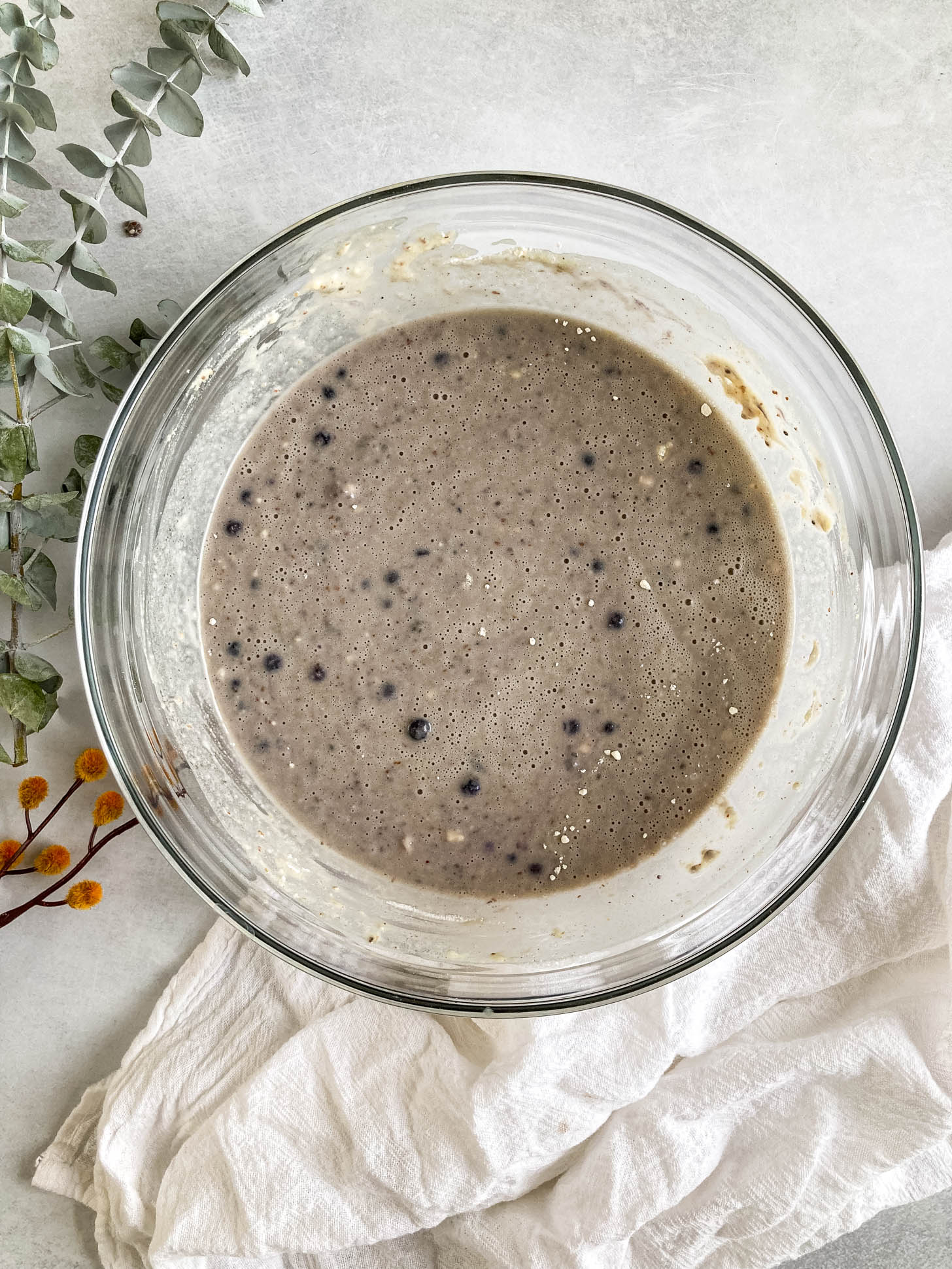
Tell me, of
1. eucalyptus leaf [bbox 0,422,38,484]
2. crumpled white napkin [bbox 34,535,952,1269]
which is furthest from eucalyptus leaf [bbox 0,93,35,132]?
crumpled white napkin [bbox 34,535,952,1269]

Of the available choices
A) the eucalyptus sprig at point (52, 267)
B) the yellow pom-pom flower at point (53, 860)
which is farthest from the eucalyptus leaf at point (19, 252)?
the yellow pom-pom flower at point (53, 860)

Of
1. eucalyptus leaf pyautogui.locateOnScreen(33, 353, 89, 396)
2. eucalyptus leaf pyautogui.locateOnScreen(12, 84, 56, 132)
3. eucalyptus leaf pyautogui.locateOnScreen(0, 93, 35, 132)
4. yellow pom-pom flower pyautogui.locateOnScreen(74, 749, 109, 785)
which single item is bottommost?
yellow pom-pom flower pyautogui.locateOnScreen(74, 749, 109, 785)

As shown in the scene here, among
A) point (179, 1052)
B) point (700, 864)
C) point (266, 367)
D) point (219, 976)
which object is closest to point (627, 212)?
point (266, 367)

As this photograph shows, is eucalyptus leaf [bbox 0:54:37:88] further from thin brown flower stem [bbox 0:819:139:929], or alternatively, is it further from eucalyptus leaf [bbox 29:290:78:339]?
thin brown flower stem [bbox 0:819:139:929]

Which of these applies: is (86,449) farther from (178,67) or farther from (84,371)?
(178,67)

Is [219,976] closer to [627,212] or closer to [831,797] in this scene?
[831,797]

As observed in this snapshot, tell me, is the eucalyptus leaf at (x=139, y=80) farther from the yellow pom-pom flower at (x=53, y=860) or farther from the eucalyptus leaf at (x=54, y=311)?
the yellow pom-pom flower at (x=53, y=860)
